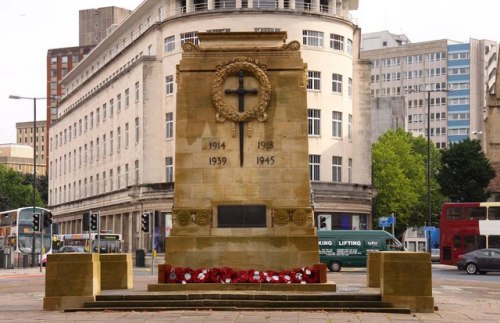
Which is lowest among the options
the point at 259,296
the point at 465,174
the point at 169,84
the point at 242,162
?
the point at 259,296

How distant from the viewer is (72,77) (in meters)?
121

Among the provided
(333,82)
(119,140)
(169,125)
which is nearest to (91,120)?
(119,140)

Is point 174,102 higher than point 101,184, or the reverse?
point 174,102

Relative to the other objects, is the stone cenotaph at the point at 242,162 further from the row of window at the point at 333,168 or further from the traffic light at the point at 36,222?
the row of window at the point at 333,168

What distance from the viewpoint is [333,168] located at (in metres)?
77.6

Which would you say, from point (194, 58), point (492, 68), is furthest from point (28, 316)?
point (492, 68)

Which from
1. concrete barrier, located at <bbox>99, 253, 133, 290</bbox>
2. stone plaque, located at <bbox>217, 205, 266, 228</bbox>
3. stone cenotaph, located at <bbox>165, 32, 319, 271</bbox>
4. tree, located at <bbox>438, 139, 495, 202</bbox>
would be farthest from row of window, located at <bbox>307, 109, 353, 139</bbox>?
stone plaque, located at <bbox>217, 205, 266, 228</bbox>

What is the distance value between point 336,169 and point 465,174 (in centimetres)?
1193

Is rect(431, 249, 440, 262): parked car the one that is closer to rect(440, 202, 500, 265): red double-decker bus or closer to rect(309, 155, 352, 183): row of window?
rect(309, 155, 352, 183): row of window

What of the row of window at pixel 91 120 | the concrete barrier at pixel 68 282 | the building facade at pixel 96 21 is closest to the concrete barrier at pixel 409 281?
the concrete barrier at pixel 68 282

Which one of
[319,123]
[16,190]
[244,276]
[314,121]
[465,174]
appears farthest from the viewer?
[16,190]

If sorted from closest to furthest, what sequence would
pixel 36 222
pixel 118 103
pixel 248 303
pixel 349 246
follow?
pixel 248 303 → pixel 349 246 → pixel 36 222 → pixel 118 103

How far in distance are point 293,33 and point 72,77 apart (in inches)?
2035

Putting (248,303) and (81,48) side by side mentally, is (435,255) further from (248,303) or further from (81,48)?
(81,48)
